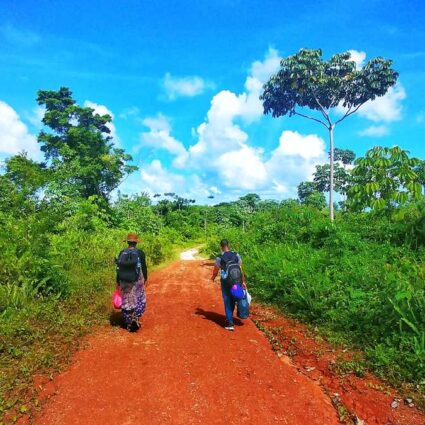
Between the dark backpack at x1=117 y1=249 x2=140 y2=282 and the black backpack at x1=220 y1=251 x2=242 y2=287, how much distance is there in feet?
5.85

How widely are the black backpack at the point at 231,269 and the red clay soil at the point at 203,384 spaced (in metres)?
1.05

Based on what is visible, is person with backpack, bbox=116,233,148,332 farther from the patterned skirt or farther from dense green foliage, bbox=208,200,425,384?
dense green foliage, bbox=208,200,425,384

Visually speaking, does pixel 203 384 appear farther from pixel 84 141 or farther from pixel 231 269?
pixel 84 141

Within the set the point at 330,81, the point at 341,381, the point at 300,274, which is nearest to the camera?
the point at 341,381

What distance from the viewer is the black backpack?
7.18 meters

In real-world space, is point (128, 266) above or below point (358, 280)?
above

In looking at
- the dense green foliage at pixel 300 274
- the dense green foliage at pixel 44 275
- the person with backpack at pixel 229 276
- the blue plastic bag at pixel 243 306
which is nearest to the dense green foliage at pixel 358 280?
the dense green foliage at pixel 300 274

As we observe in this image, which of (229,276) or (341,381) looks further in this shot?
(229,276)

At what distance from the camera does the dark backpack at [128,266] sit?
7156 mm

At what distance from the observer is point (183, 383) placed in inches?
193

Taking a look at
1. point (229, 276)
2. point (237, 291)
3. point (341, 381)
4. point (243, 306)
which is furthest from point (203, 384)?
point (243, 306)

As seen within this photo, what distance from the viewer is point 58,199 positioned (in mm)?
19250

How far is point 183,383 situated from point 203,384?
0.28m

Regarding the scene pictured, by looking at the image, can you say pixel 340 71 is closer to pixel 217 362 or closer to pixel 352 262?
pixel 352 262
